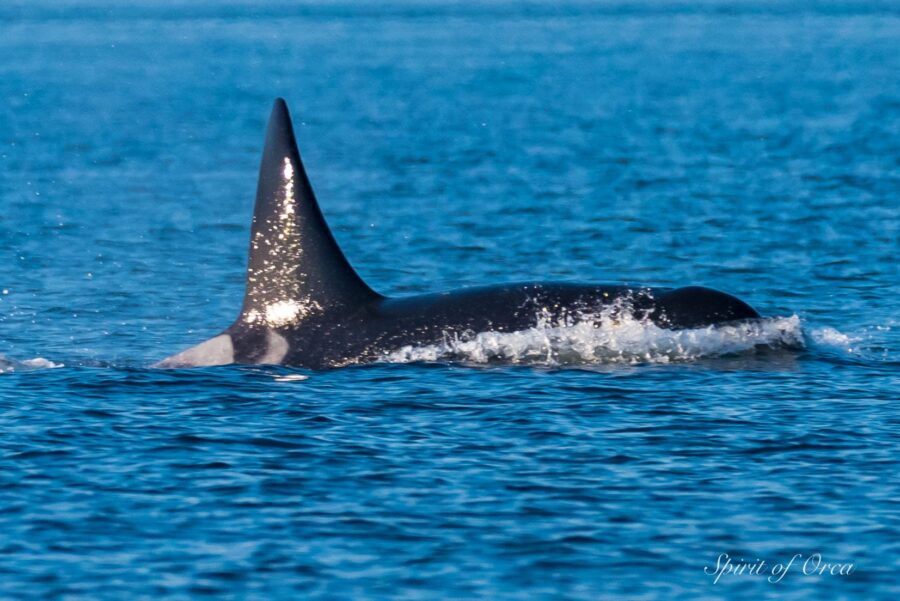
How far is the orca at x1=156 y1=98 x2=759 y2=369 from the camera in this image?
64.4 ft

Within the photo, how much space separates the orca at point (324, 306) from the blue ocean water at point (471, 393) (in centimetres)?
28

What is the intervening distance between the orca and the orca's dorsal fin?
0.04 ft

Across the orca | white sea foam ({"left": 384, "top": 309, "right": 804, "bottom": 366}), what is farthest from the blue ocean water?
the orca

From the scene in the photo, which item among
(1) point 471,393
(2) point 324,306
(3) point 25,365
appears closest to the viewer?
(1) point 471,393

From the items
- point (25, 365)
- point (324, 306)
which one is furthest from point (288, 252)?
point (25, 365)

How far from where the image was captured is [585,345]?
19.8m

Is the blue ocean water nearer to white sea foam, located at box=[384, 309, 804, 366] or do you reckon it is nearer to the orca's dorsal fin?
white sea foam, located at box=[384, 309, 804, 366]

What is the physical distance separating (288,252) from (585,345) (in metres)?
3.47

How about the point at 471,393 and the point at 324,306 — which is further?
the point at 324,306

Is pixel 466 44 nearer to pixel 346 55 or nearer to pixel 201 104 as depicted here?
pixel 346 55

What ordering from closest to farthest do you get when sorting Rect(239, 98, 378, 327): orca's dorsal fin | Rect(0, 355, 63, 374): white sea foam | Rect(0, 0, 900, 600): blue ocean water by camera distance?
Rect(0, 0, 900, 600): blue ocean water
Rect(239, 98, 378, 327): orca's dorsal fin
Rect(0, 355, 63, 374): white sea foam

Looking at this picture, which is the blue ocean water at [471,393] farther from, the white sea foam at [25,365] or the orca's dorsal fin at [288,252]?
the orca's dorsal fin at [288,252]

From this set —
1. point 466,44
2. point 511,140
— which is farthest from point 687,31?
point 511,140

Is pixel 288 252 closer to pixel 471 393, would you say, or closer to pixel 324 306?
pixel 324 306
